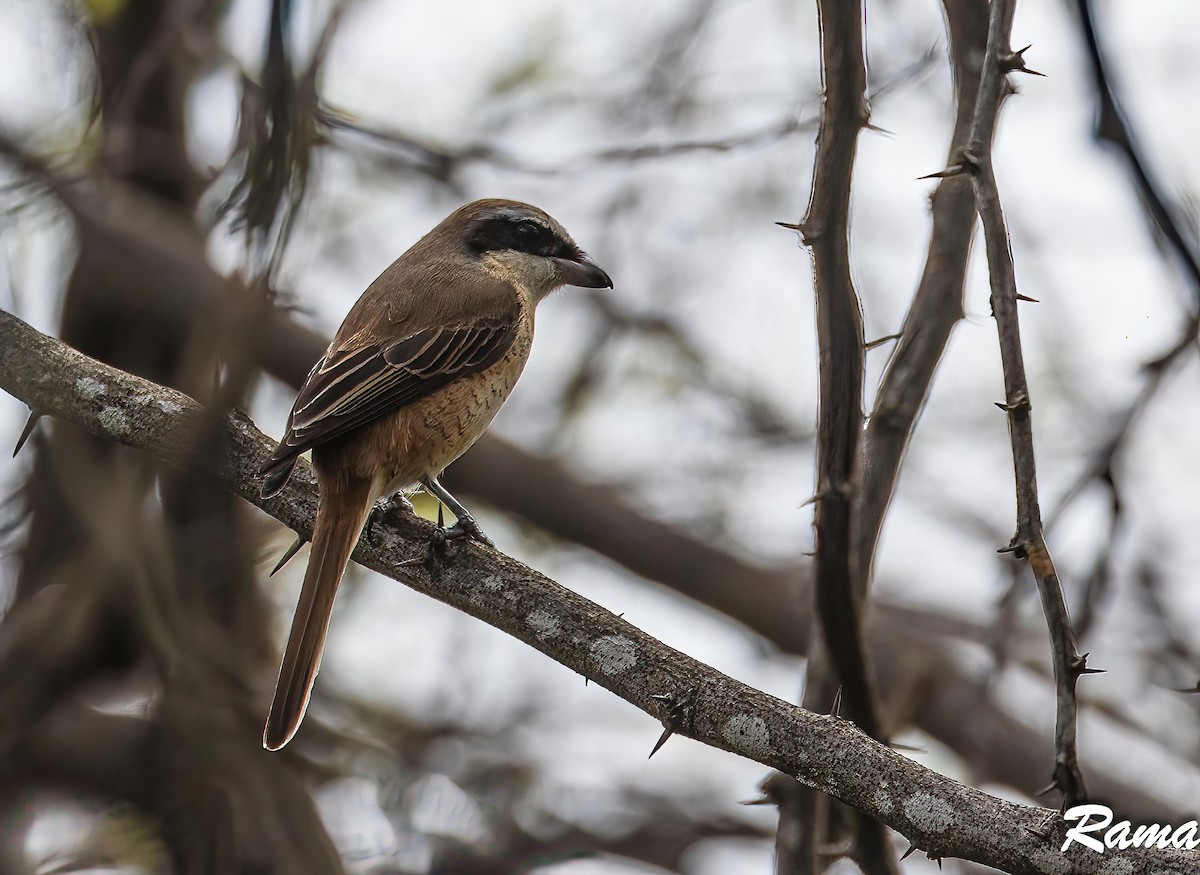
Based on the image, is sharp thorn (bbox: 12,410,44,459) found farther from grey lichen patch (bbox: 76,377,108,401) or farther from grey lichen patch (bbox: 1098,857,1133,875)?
grey lichen patch (bbox: 1098,857,1133,875)

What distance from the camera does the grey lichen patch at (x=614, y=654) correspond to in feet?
9.30

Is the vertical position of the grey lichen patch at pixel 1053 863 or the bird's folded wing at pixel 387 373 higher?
the grey lichen patch at pixel 1053 863

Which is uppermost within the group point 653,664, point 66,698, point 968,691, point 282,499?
point 653,664

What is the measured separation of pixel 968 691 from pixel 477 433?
299 centimetres

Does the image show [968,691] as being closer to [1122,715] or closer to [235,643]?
[1122,715]

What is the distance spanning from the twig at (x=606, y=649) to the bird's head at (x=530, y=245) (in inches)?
59.6

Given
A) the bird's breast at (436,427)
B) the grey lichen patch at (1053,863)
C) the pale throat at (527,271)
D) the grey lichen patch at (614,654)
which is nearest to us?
the grey lichen patch at (1053,863)

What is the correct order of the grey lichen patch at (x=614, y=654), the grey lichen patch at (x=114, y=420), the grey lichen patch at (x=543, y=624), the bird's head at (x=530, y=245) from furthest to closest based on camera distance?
1. the bird's head at (x=530, y=245)
2. the grey lichen patch at (x=114, y=420)
3. the grey lichen patch at (x=543, y=624)
4. the grey lichen patch at (x=614, y=654)

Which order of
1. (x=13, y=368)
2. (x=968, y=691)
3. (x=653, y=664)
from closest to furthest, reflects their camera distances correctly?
1. (x=653, y=664)
2. (x=13, y=368)
3. (x=968, y=691)

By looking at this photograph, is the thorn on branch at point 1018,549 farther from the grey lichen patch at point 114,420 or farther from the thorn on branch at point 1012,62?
the grey lichen patch at point 114,420

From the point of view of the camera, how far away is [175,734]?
4.61 m

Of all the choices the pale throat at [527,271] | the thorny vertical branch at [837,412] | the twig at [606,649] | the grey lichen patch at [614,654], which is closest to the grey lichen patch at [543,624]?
the twig at [606,649]

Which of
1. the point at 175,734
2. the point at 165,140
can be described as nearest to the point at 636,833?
the point at 175,734

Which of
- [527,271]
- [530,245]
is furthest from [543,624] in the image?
[530,245]
